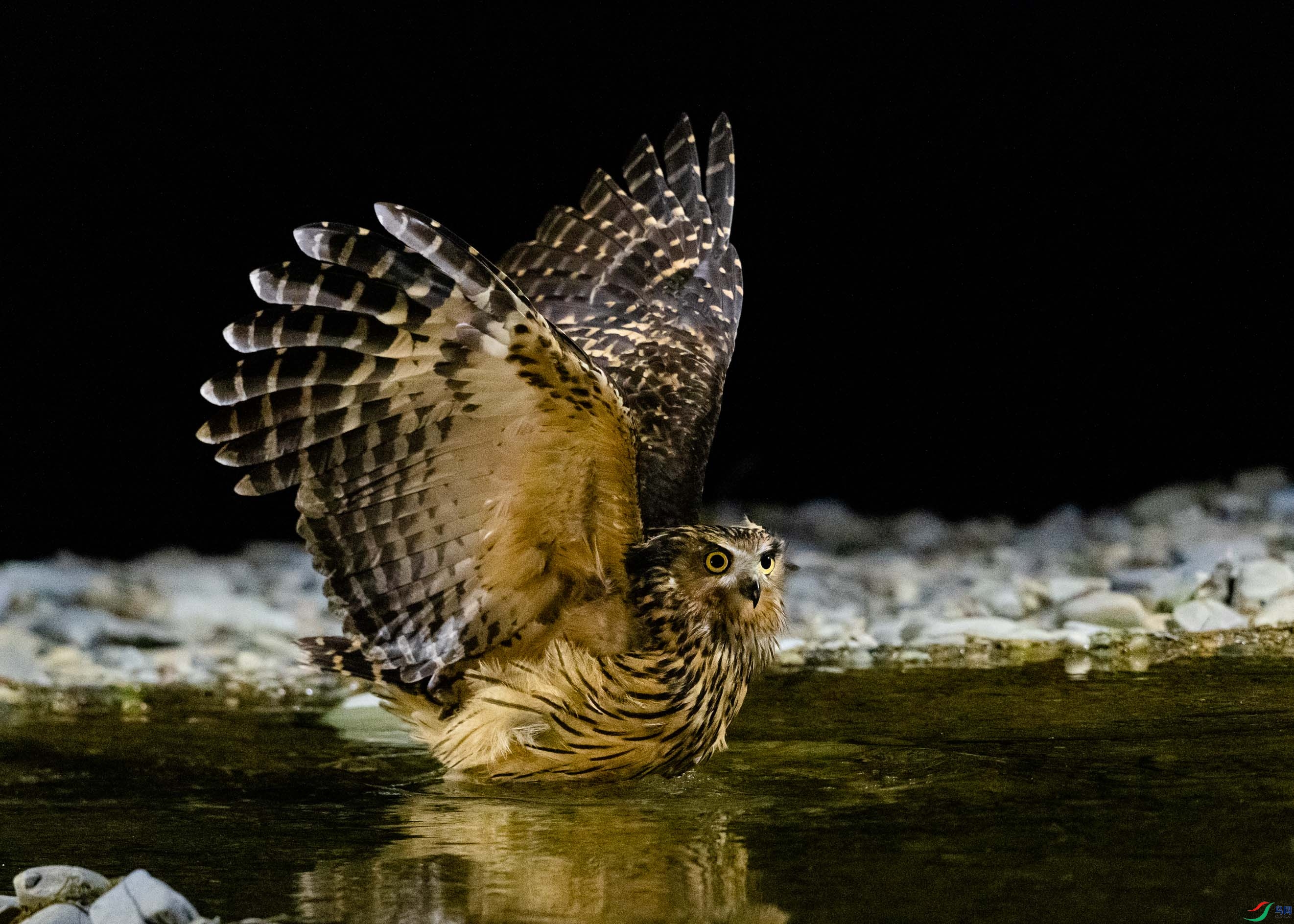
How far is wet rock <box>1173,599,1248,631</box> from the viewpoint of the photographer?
483 cm

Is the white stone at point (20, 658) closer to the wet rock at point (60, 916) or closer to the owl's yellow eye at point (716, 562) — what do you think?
the owl's yellow eye at point (716, 562)

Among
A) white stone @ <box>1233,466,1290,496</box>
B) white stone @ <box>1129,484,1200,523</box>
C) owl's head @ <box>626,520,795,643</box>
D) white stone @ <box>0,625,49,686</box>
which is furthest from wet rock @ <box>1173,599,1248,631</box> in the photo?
white stone @ <box>0,625,49,686</box>

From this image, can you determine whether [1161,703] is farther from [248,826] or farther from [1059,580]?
[248,826]

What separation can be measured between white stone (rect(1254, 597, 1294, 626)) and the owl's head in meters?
1.98

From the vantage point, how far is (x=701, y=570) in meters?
3.62

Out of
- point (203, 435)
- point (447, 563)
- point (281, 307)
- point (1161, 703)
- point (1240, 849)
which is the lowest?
point (1240, 849)

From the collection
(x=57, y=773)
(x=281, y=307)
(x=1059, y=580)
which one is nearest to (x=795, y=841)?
(x=281, y=307)

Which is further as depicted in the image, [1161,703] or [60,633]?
[60,633]

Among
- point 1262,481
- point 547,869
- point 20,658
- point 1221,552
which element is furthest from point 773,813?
point 1262,481

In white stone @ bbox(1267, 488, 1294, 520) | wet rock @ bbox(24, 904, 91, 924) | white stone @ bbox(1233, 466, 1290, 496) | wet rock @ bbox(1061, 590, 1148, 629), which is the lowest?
wet rock @ bbox(24, 904, 91, 924)

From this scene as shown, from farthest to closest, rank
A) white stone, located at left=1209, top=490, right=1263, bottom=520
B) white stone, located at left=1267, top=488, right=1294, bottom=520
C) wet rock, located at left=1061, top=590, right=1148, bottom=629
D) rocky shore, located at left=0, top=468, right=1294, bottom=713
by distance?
white stone, located at left=1209, top=490, right=1263, bottom=520, white stone, located at left=1267, top=488, right=1294, bottom=520, wet rock, located at left=1061, top=590, right=1148, bottom=629, rocky shore, located at left=0, top=468, right=1294, bottom=713

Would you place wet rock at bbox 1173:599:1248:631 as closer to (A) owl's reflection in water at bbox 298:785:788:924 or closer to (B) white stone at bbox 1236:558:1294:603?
(B) white stone at bbox 1236:558:1294:603

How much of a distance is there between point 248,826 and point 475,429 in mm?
908

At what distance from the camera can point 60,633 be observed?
5336 millimetres
